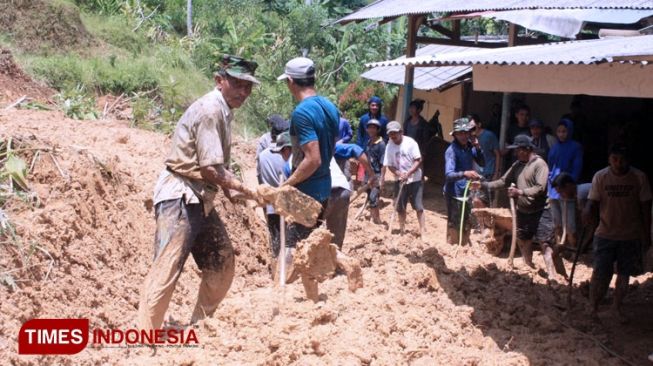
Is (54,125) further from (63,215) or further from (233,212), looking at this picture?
(63,215)

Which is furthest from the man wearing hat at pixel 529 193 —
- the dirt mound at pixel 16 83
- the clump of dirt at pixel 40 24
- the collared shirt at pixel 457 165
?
the clump of dirt at pixel 40 24

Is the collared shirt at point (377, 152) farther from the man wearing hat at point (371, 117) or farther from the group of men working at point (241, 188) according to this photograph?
the group of men working at point (241, 188)

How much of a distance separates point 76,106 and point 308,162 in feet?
22.5

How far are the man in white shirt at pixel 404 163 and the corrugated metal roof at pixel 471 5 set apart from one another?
6.47 ft

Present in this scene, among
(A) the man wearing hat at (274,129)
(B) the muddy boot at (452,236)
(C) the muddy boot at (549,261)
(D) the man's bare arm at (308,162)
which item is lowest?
(B) the muddy boot at (452,236)

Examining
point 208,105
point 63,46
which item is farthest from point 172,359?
point 63,46

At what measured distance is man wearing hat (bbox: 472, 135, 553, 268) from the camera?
8.27m

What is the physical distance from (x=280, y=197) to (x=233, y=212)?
3.24 metres

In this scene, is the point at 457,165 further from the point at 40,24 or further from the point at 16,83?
the point at 40,24

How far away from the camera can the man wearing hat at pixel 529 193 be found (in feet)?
27.1

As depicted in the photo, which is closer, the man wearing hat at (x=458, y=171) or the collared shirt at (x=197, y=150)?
the collared shirt at (x=197, y=150)

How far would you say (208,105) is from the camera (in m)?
5.07

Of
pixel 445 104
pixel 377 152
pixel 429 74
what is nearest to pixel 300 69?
pixel 377 152

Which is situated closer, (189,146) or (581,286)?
(189,146)
